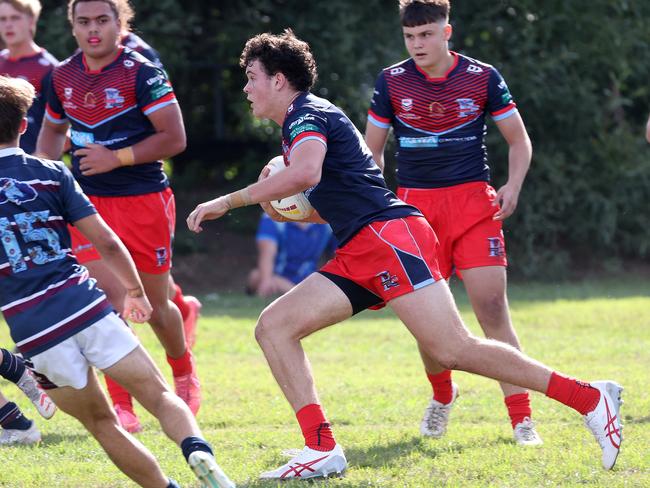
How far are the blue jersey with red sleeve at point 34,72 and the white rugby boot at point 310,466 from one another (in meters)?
3.29

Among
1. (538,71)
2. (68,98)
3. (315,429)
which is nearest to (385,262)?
(315,429)

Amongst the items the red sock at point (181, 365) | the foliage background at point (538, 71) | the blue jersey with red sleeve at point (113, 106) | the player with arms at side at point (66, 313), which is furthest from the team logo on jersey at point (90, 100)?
the foliage background at point (538, 71)

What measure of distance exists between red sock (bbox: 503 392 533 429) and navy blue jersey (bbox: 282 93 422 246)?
1285 millimetres

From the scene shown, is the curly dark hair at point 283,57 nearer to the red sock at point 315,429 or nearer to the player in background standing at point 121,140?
the player in background standing at point 121,140

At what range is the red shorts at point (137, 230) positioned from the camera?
21.4 ft

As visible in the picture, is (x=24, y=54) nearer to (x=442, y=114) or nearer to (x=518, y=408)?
(x=442, y=114)

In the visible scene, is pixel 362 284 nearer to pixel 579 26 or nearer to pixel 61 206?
pixel 61 206

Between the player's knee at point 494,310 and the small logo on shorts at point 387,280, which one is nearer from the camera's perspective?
the small logo on shorts at point 387,280

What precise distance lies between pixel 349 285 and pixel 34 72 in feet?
10.6

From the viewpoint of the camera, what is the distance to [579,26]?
1333cm

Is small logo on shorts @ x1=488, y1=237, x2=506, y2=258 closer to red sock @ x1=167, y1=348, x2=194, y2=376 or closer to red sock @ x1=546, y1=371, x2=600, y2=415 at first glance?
red sock @ x1=546, y1=371, x2=600, y2=415

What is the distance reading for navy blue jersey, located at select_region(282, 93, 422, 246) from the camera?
5180 mm

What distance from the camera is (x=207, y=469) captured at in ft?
13.4

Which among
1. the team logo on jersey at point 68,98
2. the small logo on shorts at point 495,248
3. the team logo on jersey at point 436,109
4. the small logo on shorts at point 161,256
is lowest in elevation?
the small logo on shorts at point 161,256
